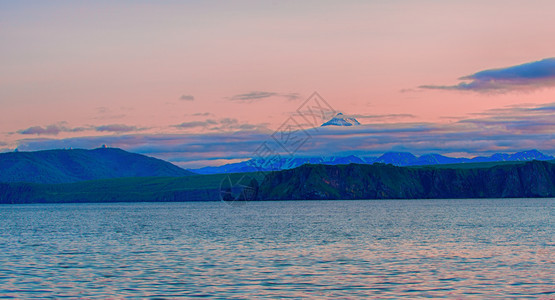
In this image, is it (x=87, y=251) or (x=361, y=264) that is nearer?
(x=361, y=264)

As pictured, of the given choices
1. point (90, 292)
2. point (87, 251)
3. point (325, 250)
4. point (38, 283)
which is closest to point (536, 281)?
point (325, 250)

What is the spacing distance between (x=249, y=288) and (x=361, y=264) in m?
15.9

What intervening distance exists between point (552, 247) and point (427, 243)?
1422 centimetres

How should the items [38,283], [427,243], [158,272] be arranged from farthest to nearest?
[427,243]
[158,272]
[38,283]

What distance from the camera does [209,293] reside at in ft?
146

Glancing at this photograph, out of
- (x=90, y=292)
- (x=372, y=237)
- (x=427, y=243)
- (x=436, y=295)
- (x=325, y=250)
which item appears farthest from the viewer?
(x=372, y=237)

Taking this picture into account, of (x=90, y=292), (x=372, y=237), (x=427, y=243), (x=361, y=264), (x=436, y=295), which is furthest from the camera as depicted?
(x=372, y=237)

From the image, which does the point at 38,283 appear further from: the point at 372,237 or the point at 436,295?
the point at 372,237

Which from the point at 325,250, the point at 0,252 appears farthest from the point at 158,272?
the point at 0,252

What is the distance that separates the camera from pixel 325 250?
7181 centimetres

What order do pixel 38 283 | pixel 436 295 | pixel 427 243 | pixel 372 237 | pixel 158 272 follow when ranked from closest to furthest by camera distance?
1. pixel 436 295
2. pixel 38 283
3. pixel 158 272
4. pixel 427 243
5. pixel 372 237

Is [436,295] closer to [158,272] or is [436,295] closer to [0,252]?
[158,272]

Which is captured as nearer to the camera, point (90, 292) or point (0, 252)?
point (90, 292)

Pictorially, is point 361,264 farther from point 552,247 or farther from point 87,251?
point 87,251
